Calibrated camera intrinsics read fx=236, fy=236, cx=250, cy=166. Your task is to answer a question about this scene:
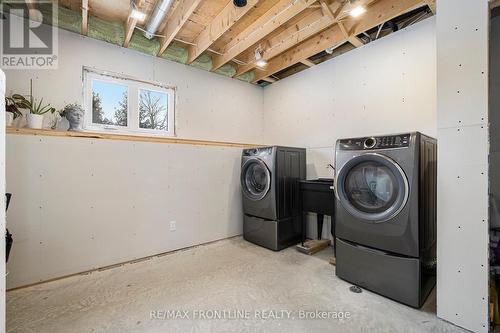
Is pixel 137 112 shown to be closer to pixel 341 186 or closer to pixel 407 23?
pixel 341 186

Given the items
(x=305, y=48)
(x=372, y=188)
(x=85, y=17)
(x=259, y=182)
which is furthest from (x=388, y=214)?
(x=85, y=17)

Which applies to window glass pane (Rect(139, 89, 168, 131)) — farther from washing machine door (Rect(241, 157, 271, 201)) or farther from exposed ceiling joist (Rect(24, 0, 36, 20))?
washing machine door (Rect(241, 157, 271, 201))

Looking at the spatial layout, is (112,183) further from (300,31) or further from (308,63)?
(308,63)

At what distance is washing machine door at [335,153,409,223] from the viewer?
1753mm

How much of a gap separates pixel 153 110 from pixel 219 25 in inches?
54.6

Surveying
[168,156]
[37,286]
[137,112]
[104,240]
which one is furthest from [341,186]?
[37,286]

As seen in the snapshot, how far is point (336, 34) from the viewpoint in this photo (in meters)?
2.72

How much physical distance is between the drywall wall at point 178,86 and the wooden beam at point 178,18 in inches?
17.0

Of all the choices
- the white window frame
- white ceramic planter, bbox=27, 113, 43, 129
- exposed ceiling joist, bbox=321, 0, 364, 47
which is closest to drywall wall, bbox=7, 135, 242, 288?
white ceramic planter, bbox=27, 113, 43, 129

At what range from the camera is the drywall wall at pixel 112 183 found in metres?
2.08

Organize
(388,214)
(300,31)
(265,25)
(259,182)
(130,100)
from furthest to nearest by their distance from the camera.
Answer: (259,182), (130,100), (300,31), (265,25), (388,214)

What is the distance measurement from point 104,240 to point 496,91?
4.05 metres

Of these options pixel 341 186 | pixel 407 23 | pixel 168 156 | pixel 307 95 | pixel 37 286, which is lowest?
pixel 37 286

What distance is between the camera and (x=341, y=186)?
6.80ft
